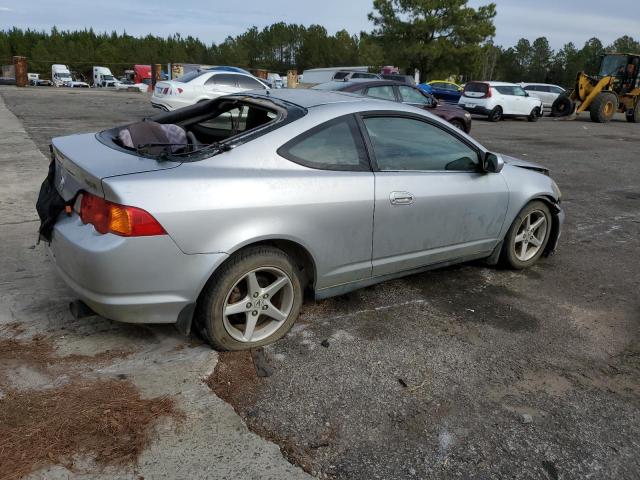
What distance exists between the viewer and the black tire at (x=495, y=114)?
21317mm

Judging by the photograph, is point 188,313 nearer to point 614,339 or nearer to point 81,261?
point 81,261

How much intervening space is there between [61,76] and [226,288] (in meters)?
55.9

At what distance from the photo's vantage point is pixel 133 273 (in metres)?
2.84

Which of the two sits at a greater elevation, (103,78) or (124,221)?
(103,78)

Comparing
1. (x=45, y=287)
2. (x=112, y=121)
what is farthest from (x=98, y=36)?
(x=45, y=287)

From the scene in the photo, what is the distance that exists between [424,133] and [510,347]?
1.64 meters

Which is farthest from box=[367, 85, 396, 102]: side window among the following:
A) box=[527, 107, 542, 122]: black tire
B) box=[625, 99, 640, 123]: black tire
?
box=[625, 99, 640, 123]: black tire

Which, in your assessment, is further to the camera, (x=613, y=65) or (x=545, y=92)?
(x=545, y=92)

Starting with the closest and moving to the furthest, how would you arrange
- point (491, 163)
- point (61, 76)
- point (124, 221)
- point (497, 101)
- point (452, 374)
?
point (124, 221) < point (452, 374) < point (491, 163) < point (497, 101) < point (61, 76)

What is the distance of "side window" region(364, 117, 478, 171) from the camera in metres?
3.77

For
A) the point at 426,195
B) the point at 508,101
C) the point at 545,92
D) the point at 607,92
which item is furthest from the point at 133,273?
the point at 545,92

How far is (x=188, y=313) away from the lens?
3059 mm

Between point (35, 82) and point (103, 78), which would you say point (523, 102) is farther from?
point (103, 78)

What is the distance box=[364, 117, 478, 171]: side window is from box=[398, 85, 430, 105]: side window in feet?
27.8
